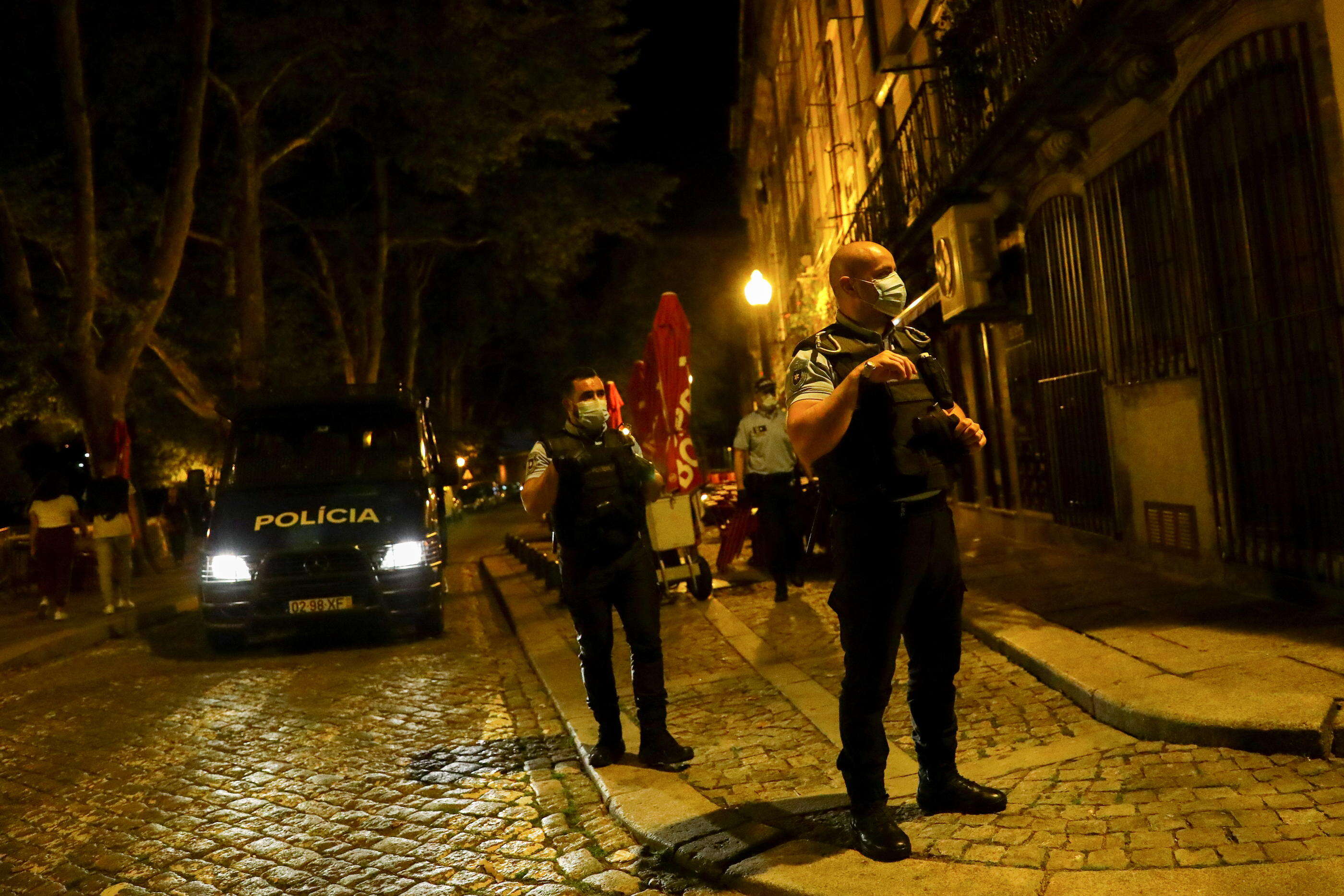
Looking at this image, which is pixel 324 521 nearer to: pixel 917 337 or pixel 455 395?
pixel 917 337

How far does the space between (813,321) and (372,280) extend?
417 inches

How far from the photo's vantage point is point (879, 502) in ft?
12.4

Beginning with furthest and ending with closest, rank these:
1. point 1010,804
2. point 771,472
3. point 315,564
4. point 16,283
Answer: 1. point 16,283
2. point 315,564
3. point 771,472
4. point 1010,804

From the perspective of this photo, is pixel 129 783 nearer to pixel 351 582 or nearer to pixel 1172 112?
pixel 351 582

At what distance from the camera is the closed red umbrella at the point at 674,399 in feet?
35.5

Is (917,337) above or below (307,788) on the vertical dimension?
above

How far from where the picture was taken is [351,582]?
33.6ft

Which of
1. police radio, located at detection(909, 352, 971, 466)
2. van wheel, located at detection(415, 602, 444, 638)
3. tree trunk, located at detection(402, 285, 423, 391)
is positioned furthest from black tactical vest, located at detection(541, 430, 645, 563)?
tree trunk, located at detection(402, 285, 423, 391)

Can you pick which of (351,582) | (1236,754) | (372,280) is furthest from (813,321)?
(1236,754)

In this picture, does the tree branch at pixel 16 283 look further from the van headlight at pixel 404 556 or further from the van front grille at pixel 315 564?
the van headlight at pixel 404 556

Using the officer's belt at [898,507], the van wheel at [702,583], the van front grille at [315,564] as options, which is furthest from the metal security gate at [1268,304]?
the van front grille at [315,564]

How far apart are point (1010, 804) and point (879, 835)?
734 mm

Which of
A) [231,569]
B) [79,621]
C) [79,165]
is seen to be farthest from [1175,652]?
[79,165]

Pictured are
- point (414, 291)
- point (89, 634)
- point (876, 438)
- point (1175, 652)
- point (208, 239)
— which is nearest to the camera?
point (876, 438)
